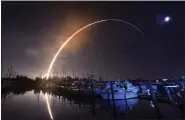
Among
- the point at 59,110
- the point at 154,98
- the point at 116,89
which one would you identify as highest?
the point at 116,89

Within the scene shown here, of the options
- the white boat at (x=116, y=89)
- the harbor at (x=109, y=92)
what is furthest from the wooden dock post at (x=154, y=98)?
the white boat at (x=116, y=89)

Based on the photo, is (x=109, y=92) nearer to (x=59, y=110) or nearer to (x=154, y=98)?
(x=154, y=98)

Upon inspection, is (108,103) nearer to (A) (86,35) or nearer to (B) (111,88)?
(B) (111,88)

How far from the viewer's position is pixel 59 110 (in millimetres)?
2592

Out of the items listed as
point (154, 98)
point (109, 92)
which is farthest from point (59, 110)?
point (154, 98)

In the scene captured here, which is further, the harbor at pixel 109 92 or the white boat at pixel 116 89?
the white boat at pixel 116 89

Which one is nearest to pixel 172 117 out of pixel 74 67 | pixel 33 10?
pixel 74 67

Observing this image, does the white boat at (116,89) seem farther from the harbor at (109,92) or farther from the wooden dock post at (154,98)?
the wooden dock post at (154,98)

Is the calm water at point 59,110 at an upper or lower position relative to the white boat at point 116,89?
lower

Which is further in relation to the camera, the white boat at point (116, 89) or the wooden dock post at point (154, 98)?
the white boat at point (116, 89)

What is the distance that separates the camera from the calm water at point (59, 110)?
2400 millimetres

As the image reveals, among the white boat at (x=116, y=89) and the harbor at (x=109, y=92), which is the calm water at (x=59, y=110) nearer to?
the harbor at (x=109, y=92)

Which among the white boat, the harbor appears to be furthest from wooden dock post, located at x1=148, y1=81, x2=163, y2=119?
the white boat

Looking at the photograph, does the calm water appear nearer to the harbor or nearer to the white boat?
the harbor
